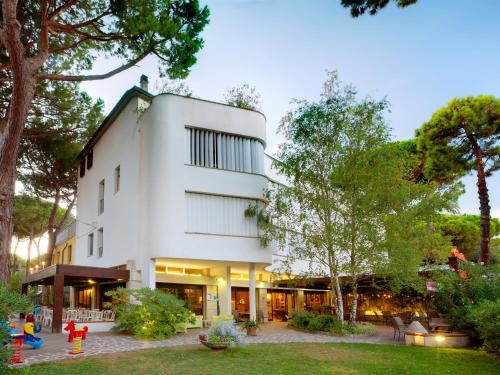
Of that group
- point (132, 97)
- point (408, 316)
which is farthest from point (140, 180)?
point (408, 316)

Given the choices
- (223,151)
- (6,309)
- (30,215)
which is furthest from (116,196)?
(30,215)

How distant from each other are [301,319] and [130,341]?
777 centimetres

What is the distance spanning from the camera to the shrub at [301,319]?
1872 centimetres

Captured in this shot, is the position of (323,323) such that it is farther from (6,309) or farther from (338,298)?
(6,309)

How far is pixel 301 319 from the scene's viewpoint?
19.0 meters

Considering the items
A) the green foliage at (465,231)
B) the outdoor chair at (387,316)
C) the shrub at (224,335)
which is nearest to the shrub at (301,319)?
the outdoor chair at (387,316)

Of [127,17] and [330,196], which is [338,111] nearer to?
[330,196]

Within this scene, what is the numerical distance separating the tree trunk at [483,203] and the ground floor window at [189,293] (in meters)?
13.5

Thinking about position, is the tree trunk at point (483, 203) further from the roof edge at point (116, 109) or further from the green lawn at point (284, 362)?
the roof edge at point (116, 109)

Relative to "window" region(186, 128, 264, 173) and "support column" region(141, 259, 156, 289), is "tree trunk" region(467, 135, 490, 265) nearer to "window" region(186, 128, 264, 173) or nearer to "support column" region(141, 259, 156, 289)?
"window" region(186, 128, 264, 173)

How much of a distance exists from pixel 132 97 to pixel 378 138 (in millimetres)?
11395

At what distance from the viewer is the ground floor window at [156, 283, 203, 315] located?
2202cm

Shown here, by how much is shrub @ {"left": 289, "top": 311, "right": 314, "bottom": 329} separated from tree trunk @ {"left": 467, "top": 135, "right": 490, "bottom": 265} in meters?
7.82

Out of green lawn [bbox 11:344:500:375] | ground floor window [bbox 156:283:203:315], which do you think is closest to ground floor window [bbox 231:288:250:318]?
ground floor window [bbox 156:283:203:315]
